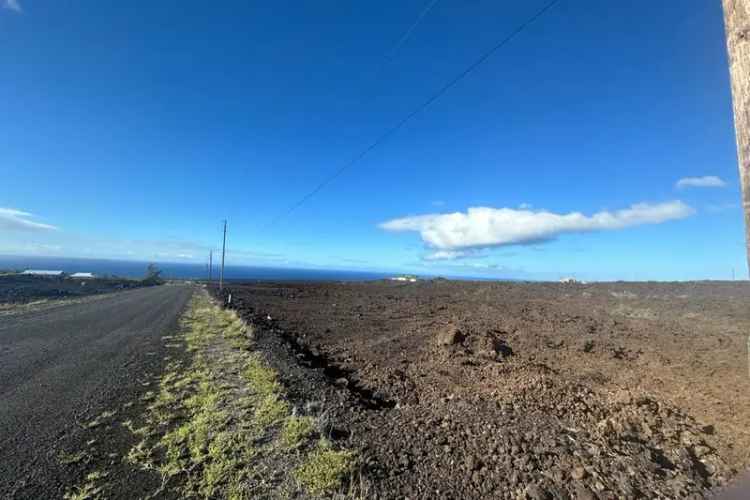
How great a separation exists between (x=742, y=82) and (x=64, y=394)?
27.5 feet

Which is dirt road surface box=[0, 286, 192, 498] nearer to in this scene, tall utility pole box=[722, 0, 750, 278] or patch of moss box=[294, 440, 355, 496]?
patch of moss box=[294, 440, 355, 496]

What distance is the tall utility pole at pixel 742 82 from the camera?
1.49 meters

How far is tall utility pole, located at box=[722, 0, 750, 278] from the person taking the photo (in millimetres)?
1488

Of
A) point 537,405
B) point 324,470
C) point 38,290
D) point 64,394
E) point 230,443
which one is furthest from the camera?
point 38,290

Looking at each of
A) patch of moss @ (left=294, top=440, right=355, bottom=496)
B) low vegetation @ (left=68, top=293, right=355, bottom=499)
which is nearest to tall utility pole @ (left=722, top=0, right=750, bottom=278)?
patch of moss @ (left=294, top=440, right=355, bottom=496)

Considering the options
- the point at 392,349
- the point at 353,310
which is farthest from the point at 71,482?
the point at 353,310

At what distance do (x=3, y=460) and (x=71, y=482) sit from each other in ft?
3.62

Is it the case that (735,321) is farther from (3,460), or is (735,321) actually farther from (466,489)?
(3,460)

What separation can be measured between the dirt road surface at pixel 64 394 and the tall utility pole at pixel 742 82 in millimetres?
4818

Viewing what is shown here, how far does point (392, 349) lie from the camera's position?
896cm

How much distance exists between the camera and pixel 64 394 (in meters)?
5.28

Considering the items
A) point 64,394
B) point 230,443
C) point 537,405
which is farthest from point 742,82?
point 64,394

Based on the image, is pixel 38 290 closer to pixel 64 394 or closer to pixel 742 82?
pixel 64 394

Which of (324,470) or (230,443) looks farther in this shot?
(230,443)
